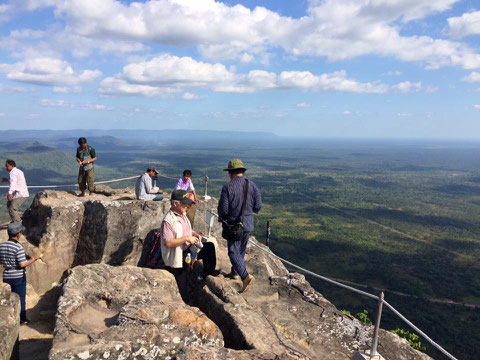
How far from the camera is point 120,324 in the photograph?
17.5ft

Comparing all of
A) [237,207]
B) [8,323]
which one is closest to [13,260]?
[8,323]

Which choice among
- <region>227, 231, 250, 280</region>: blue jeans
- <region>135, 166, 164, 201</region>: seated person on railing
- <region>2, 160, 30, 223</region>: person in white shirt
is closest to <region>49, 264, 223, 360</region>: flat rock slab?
<region>227, 231, 250, 280</region>: blue jeans

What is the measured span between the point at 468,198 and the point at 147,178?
692 ft

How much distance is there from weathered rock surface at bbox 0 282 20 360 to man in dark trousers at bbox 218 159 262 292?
4.26 meters

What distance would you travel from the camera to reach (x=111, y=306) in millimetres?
6438

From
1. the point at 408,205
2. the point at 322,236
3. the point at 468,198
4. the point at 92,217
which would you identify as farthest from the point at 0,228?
the point at 468,198

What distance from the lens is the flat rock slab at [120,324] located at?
4.79 meters

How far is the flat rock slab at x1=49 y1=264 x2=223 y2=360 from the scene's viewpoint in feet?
15.7

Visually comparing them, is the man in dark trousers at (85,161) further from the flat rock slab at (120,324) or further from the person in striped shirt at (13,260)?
the flat rock slab at (120,324)

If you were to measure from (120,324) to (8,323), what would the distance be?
6.51ft

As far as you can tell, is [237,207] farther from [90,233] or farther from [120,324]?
[90,233]

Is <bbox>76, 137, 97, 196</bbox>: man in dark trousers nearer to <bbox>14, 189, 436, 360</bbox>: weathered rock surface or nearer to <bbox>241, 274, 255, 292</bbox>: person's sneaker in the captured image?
<bbox>14, 189, 436, 360</bbox>: weathered rock surface

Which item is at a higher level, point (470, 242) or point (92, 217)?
point (92, 217)

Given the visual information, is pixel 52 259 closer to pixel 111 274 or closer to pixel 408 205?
pixel 111 274
